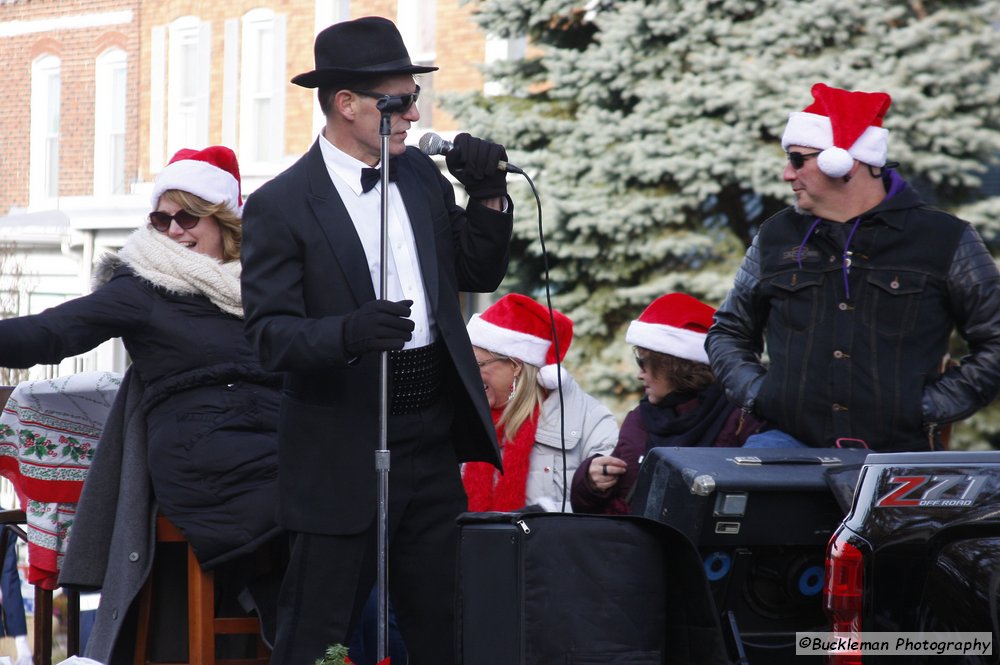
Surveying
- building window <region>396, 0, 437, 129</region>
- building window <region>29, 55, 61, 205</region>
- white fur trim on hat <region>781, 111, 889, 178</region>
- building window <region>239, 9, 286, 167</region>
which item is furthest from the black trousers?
building window <region>29, 55, 61, 205</region>

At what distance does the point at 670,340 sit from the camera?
5.41 metres

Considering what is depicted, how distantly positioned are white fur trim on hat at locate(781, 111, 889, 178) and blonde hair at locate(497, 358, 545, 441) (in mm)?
1418

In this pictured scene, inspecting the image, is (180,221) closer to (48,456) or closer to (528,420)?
(48,456)

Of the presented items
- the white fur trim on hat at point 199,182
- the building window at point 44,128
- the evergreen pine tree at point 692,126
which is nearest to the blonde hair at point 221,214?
the white fur trim on hat at point 199,182

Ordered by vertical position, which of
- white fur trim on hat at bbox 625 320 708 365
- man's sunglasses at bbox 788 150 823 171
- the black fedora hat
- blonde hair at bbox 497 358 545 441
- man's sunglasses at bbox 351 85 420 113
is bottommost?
blonde hair at bbox 497 358 545 441

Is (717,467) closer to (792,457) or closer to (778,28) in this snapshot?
(792,457)

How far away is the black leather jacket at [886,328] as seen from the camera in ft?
14.1

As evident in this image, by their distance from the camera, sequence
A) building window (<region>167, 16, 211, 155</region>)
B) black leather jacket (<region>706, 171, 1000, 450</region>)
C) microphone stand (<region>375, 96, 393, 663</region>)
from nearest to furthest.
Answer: microphone stand (<region>375, 96, 393, 663</region>), black leather jacket (<region>706, 171, 1000, 450</region>), building window (<region>167, 16, 211, 155</region>)

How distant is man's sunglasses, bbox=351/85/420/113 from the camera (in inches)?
138

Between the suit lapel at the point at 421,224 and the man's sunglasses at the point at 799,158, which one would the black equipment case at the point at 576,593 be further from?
the man's sunglasses at the point at 799,158

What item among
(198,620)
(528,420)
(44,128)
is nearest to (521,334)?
(528,420)

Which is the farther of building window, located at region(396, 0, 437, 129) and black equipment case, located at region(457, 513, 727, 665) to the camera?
building window, located at region(396, 0, 437, 129)

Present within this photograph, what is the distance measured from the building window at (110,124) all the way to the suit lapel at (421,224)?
56.1 ft

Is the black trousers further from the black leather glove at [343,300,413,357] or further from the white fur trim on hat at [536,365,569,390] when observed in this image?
the white fur trim on hat at [536,365,569,390]
